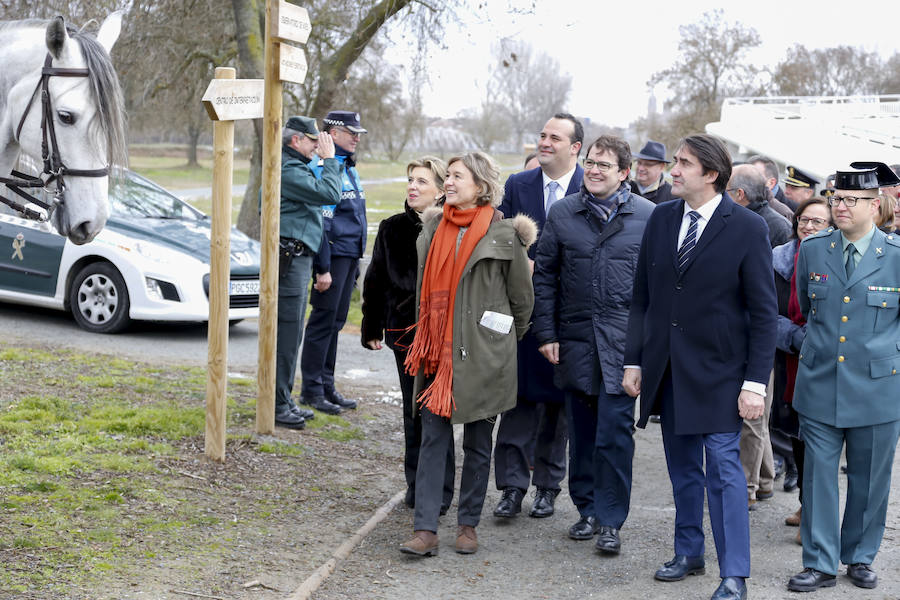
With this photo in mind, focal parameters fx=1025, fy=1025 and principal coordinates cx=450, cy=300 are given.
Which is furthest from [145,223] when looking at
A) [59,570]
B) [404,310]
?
[59,570]

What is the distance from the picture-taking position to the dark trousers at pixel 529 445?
621 centimetres

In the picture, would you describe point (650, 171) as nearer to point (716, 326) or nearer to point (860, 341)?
point (860, 341)

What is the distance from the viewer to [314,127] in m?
7.39

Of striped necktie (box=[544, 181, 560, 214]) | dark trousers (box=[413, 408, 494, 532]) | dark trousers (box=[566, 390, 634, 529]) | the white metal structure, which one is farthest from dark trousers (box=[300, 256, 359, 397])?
the white metal structure

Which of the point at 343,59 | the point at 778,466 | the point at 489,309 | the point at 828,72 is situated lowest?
the point at 778,466

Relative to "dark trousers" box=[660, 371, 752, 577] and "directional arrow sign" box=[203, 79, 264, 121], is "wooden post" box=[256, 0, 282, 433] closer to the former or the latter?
"directional arrow sign" box=[203, 79, 264, 121]

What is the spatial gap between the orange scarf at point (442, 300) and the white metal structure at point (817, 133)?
1730cm

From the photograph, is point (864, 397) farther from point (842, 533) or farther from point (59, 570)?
point (59, 570)

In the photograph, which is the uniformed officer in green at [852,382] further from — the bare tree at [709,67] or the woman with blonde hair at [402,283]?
the bare tree at [709,67]

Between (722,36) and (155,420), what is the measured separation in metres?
49.1

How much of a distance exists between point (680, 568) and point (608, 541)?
18.8 inches

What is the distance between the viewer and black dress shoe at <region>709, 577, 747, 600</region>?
15.8ft

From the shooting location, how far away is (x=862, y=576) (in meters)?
5.12

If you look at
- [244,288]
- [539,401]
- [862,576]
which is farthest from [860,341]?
[244,288]
